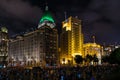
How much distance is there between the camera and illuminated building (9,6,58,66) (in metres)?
132

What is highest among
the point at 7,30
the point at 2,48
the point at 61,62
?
the point at 7,30

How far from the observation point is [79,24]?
537 ft

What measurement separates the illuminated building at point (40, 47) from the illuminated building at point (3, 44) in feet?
24.2

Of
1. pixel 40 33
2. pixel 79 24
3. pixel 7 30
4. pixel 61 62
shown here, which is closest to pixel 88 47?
pixel 79 24

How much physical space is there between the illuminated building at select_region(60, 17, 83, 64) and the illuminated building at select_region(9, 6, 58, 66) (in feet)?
39.5

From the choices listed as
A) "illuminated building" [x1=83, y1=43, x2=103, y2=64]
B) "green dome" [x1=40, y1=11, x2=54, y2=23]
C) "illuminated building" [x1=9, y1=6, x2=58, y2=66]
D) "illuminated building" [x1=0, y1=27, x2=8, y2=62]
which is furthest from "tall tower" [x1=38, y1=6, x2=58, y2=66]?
"illuminated building" [x1=83, y1=43, x2=103, y2=64]

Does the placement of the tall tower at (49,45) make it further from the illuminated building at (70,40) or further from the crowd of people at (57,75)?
the crowd of people at (57,75)

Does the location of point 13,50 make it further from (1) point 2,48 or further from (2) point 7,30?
(2) point 7,30

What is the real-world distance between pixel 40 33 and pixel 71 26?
1179 inches

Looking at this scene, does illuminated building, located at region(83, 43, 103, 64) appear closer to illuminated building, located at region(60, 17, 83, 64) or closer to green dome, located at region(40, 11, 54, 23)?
illuminated building, located at region(60, 17, 83, 64)

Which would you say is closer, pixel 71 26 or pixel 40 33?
pixel 40 33

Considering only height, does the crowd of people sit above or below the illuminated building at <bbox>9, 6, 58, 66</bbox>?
below

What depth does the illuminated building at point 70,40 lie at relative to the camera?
15018 centimetres

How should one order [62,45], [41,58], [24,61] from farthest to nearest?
[62,45] < [24,61] < [41,58]
